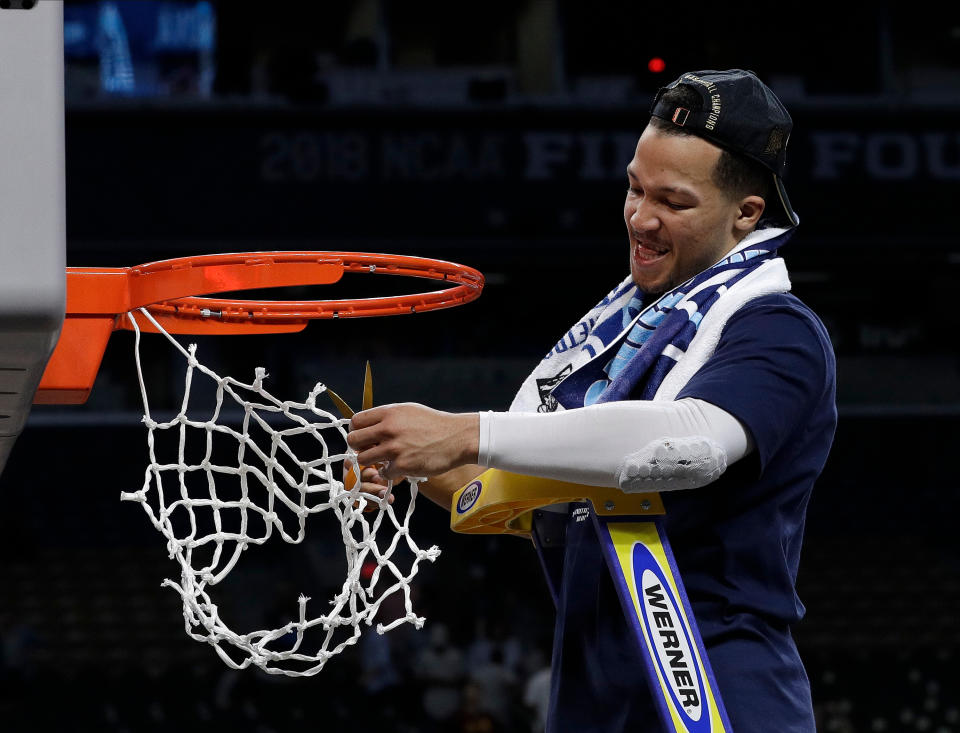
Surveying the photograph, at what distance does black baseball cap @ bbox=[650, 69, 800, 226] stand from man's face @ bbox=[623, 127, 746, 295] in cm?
2

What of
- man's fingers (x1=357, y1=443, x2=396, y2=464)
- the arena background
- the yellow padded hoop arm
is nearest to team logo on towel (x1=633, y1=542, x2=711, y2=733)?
the yellow padded hoop arm

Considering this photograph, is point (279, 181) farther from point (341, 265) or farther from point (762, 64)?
point (341, 265)

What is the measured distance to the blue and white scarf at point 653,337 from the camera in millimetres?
1883

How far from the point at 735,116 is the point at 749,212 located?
0.51 ft

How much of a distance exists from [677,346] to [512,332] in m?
8.26

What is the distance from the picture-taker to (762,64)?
10.1 m

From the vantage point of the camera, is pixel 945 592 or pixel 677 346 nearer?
pixel 677 346

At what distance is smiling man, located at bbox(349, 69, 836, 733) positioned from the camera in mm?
1747

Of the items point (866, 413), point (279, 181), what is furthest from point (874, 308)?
point (279, 181)

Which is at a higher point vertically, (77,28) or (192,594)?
(77,28)

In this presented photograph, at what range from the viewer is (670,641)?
5.83 ft

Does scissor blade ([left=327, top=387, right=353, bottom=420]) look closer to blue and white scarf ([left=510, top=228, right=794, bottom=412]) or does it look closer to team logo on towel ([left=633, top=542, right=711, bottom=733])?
blue and white scarf ([left=510, top=228, right=794, bottom=412])

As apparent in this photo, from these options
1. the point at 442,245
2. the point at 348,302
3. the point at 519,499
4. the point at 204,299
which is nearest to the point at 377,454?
the point at 519,499

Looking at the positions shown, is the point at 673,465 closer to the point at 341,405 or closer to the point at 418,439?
the point at 418,439
